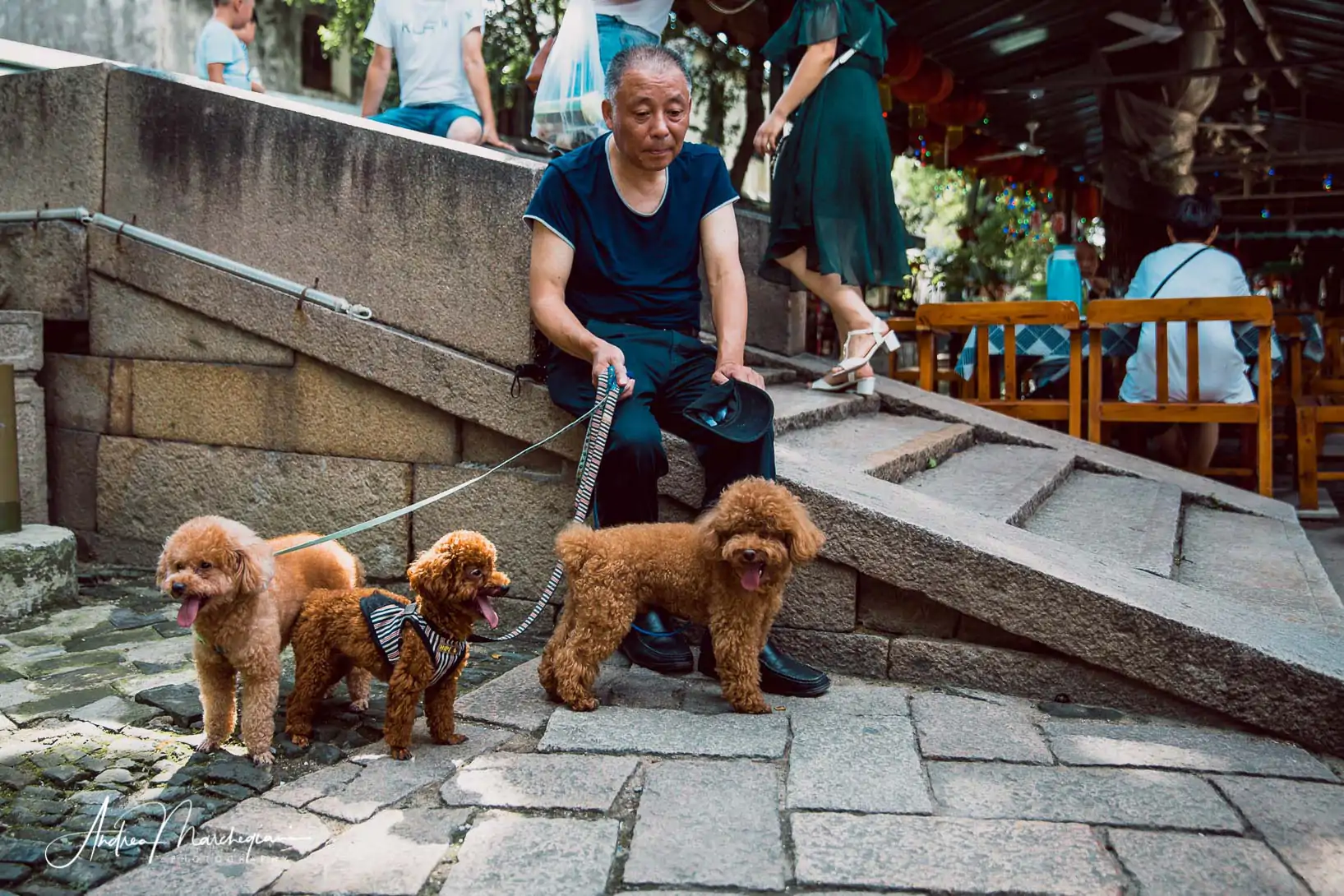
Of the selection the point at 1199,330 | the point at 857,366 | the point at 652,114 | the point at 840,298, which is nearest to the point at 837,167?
the point at 840,298

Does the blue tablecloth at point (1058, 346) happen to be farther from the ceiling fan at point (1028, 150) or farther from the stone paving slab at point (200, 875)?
the ceiling fan at point (1028, 150)

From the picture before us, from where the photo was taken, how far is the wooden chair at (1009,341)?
7062 mm

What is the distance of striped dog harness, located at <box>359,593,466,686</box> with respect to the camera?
3.16 metres

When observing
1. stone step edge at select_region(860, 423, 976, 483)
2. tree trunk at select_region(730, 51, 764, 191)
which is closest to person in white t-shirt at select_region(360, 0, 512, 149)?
stone step edge at select_region(860, 423, 976, 483)

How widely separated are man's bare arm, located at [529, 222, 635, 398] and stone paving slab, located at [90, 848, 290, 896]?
179 cm

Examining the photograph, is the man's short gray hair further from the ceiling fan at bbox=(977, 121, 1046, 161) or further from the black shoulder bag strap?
the ceiling fan at bbox=(977, 121, 1046, 161)

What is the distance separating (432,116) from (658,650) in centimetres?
354

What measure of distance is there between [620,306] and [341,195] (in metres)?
1.55

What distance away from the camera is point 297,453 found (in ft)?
16.5

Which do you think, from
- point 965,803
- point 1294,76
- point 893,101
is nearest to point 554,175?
point 965,803

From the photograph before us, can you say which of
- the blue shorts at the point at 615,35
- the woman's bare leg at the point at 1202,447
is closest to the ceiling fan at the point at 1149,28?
the woman's bare leg at the point at 1202,447

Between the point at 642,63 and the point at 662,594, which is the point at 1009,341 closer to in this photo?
the point at 642,63

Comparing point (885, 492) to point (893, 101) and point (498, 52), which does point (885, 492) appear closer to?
point (893, 101)

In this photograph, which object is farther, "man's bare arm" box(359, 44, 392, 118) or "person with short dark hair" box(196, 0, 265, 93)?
"person with short dark hair" box(196, 0, 265, 93)
